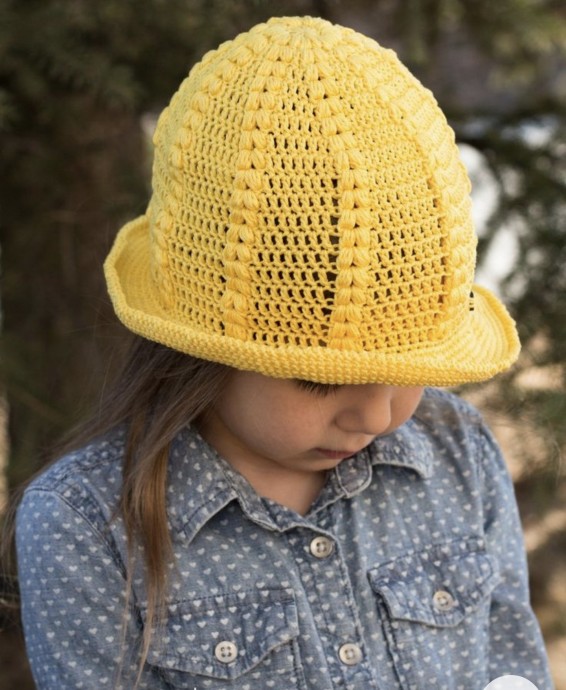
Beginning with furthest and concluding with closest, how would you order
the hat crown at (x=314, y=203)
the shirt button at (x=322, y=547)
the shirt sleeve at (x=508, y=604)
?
the shirt sleeve at (x=508, y=604), the shirt button at (x=322, y=547), the hat crown at (x=314, y=203)

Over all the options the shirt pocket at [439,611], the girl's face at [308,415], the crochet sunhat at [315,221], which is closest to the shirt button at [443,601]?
the shirt pocket at [439,611]

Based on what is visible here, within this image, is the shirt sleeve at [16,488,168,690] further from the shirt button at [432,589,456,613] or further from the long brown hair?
the shirt button at [432,589,456,613]

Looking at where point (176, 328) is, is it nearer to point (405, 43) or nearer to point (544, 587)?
point (405, 43)

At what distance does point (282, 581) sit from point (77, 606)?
25cm

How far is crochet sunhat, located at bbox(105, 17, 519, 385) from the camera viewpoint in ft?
3.46

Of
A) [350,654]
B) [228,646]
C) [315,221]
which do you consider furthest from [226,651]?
[315,221]

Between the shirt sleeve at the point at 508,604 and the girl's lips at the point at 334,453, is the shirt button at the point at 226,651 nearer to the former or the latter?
the girl's lips at the point at 334,453

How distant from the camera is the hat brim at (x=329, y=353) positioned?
1.07 m

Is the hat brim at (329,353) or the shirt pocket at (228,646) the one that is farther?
the shirt pocket at (228,646)

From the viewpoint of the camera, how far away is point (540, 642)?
1.41 metres

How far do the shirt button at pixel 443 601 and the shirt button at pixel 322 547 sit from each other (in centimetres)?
16

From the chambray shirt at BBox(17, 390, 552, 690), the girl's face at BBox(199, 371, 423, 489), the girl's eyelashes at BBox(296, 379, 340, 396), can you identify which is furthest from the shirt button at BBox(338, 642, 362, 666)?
the girl's eyelashes at BBox(296, 379, 340, 396)

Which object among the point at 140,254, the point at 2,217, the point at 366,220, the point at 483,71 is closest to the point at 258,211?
the point at 366,220

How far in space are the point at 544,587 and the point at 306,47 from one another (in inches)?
57.7
